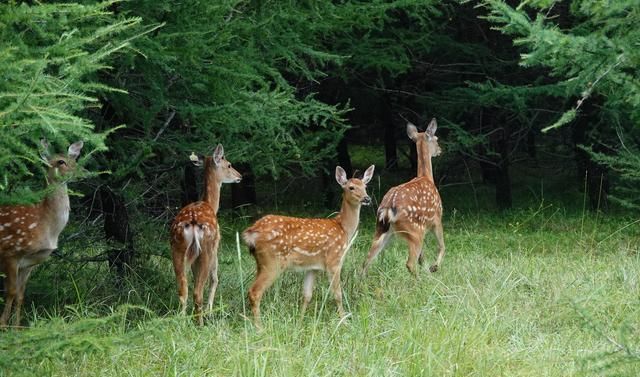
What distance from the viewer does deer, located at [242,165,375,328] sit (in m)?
8.23

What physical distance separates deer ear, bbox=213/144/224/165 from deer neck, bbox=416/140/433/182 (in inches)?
92.8

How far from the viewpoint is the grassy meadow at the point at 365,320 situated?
577 centimetres

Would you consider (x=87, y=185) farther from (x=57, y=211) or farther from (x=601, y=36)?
(x=601, y=36)

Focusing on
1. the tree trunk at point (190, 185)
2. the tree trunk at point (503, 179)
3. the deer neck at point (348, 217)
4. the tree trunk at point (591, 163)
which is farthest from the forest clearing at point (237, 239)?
the tree trunk at point (503, 179)

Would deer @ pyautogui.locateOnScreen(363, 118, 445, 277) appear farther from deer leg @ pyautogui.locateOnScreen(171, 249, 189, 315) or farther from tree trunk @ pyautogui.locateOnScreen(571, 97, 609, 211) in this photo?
tree trunk @ pyautogui.locateOnScreen(571, 97, 609, 211)

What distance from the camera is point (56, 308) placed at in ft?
28.8

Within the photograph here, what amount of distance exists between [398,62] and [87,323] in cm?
1054

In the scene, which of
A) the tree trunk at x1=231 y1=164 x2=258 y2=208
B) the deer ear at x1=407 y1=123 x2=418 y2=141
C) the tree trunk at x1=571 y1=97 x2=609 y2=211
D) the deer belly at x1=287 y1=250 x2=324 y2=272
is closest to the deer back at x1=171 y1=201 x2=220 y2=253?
the deer belly at x1=287 y1=250 x2=324 y2=272

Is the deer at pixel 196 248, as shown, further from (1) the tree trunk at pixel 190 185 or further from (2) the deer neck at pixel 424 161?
(1) the tree trunk at pixel 190 185

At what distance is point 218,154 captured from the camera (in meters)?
9.34

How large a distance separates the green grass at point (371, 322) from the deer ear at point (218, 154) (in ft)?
2.84

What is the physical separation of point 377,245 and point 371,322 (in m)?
2.35

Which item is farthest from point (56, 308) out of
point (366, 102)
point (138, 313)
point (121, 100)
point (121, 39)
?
point (366, 102)

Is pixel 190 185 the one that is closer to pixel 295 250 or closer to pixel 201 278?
pixel 201 278
